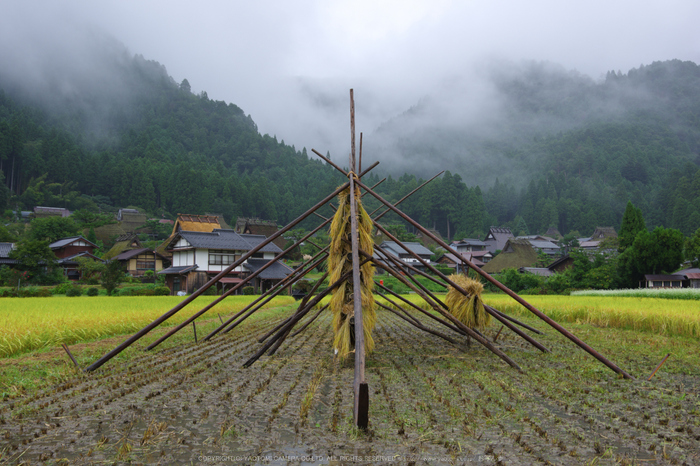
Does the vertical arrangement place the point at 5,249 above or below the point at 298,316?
above

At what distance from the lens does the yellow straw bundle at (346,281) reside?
17.9 ft

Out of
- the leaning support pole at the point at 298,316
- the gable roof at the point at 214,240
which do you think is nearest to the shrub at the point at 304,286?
the gable roof at the point at 214,240

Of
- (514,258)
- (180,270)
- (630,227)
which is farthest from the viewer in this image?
(514,258)

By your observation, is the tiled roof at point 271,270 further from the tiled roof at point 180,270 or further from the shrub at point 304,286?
the tiled roof at point 180,270

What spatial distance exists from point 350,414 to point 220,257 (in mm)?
31288

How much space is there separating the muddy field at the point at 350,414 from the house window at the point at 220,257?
27559 millimetres

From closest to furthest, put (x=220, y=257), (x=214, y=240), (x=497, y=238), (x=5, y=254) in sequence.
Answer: (x=5, y=254)
(x=220, y=257)
(x=214, y=240)
(x=497, y=238)

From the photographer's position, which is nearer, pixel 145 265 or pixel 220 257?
pixel 220 257

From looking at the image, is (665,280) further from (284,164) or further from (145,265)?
(284,164)

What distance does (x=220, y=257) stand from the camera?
32.9m

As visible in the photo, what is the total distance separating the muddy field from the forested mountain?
6174cm

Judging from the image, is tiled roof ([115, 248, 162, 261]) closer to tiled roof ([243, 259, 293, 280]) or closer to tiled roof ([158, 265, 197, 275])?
tiled roof ([158, 265, 197, 275])

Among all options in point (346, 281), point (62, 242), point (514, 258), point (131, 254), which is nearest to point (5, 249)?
point (62, 242)

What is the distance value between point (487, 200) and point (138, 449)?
99812mm
